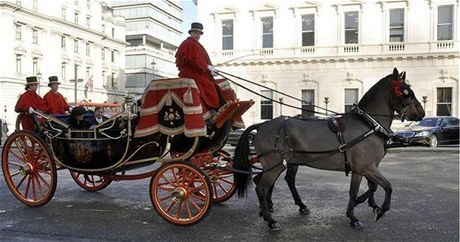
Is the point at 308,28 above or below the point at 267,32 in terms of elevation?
above

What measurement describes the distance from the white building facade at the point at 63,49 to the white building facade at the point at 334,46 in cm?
2102

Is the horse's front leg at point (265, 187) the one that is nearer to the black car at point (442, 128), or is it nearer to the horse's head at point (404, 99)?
the horse's head at point (404, 99)

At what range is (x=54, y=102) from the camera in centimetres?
844

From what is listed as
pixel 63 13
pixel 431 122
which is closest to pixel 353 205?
pixel 431 122

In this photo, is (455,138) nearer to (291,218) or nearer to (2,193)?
(291,218)

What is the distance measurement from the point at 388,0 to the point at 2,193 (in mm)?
29732

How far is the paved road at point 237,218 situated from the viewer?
568 cm

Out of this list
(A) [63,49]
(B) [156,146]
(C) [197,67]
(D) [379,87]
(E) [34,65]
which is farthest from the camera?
(A) [63,49]

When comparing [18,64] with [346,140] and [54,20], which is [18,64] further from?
[346,140]

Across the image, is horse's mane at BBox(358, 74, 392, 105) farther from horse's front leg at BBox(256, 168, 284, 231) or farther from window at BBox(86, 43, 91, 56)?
window at BBox(86, 43, 91, 56)

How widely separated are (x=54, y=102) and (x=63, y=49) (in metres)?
57.7

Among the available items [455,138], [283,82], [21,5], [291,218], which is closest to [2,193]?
[291,218]

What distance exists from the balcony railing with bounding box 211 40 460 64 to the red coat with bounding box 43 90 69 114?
24921 mm

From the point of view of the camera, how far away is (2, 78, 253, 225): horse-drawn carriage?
6.20m
